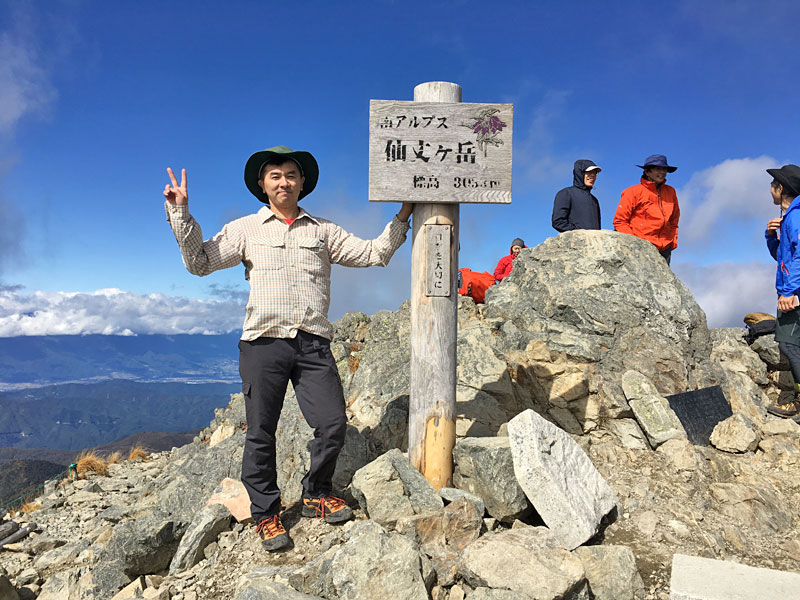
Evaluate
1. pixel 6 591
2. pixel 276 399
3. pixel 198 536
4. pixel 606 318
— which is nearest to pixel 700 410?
pixel 606 318

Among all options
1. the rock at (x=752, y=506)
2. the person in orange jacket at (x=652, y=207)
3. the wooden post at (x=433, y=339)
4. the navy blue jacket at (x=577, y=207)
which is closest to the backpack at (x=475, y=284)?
the navy blue jacket at (x=577, y=207)

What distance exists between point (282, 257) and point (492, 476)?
3.14m

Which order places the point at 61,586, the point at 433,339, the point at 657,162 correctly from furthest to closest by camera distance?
the point at 657,162 < the point at 61,586 < the point at 433,339

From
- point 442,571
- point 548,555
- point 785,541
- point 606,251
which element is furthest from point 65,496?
point 785,541

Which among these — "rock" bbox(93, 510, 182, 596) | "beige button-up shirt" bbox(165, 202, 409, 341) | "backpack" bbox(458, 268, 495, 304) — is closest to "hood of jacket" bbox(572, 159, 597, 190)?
"backpack" bbox(458, 268, 495, 304)

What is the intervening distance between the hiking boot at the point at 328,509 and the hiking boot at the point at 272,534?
13.7 inches

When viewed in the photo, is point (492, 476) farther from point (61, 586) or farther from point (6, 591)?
point (6, 591)

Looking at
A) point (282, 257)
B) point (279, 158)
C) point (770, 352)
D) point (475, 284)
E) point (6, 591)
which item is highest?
point (279, 158)

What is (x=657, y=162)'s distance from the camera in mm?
9133

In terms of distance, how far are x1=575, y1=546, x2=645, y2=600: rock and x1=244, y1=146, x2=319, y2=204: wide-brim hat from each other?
15.2ft

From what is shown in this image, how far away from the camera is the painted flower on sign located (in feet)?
18.2

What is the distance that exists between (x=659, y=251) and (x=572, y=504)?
629cm

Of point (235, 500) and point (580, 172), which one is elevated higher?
point (580, 172)

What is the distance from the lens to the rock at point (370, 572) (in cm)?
394
